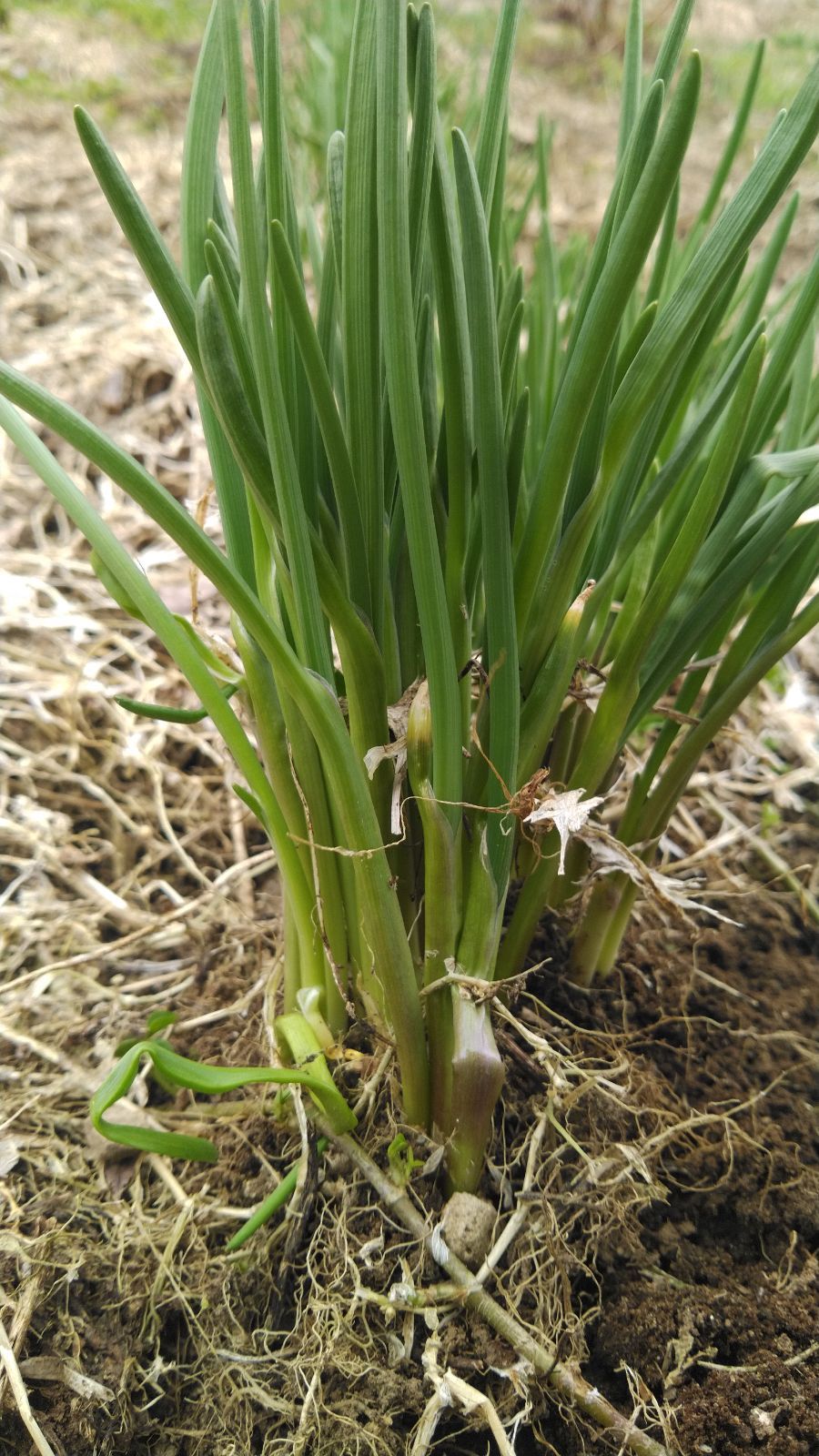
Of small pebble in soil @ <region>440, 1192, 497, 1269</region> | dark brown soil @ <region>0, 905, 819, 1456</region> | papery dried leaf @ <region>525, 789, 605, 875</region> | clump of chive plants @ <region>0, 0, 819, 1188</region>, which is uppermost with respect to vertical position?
clump of chive plants @ <region>0, 0, 819, 1188</region>

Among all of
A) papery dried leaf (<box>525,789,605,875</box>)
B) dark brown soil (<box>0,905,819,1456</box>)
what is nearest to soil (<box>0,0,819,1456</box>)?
dark brown soil (<box>0,905,819,1456</box>)

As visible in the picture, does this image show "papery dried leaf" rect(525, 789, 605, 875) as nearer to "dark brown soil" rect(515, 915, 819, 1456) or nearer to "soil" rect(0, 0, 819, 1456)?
"soil" rect(0, 0, 819, 1456)

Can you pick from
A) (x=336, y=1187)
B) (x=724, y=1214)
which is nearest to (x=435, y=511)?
(x=336, y=1187)

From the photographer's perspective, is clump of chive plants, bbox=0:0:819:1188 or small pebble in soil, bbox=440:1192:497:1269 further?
small pebble in soil, bbox=440:1192:497:1269

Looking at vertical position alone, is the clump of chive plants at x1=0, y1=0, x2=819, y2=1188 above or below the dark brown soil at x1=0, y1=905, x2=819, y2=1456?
above

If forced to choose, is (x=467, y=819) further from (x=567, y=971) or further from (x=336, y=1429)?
(x=336, y=1429)

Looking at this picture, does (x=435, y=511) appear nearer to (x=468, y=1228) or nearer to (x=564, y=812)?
(x=564, y=812)
